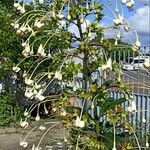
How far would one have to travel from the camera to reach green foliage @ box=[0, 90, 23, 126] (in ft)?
39.8

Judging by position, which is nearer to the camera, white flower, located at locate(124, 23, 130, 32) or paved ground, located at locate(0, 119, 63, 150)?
white flower, located at locate(124, 23, 130, 32)

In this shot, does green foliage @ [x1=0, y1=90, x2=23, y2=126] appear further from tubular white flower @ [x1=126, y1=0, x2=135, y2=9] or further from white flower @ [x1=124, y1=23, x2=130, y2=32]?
tubular white flower @ [x1=126, y1=0, x2=135, y2=9]

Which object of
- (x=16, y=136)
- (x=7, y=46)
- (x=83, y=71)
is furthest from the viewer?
(x=7, y=46)

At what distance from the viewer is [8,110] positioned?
12406 mm

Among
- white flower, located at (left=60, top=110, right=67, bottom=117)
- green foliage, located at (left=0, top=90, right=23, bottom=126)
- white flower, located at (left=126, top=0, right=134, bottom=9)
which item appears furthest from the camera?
green foliage, located at (left=0, top=90, right=23, bottom=126)

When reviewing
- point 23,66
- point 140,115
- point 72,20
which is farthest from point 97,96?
point 23,66

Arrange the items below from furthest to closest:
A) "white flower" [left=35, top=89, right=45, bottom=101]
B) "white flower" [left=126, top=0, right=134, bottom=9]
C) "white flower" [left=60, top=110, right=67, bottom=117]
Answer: "white flower" [left=60, top=110, right=67, bottom=117] < "white flower" [left=35, top=89, right=45, bottom=101] < "white flower" [left=126, top=0, right=134, bottom=9]

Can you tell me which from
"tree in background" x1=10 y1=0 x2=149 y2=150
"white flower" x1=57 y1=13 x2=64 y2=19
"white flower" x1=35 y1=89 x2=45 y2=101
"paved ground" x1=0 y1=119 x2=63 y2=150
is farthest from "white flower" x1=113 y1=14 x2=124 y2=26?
"paved ground" x1=0 y1=119 x2=63 y2=150

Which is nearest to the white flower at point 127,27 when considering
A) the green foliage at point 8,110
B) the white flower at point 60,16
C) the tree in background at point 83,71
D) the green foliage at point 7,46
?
the tree in background at point 83,71

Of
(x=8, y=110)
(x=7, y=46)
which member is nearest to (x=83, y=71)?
(x=7, y=46)

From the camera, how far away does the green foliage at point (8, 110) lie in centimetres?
1212

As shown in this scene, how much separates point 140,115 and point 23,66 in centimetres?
306

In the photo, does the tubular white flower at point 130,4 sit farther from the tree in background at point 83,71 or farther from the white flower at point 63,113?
the white flower at point 63,113

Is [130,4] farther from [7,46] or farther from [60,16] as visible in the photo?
[7,46]
